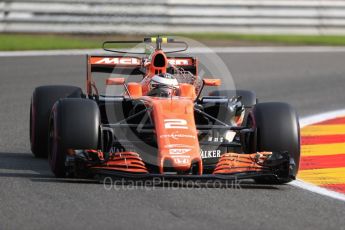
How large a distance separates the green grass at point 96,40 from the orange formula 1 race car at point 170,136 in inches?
413

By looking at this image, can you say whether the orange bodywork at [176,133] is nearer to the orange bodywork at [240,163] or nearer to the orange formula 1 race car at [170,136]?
the orange formula 1 race car at [170,136]

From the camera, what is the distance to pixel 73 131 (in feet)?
27.2

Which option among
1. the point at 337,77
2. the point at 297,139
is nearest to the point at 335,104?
the point at 337,77

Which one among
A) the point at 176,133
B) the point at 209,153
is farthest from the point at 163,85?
the point at 176,133

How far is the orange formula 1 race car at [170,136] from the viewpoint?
8.02 meters

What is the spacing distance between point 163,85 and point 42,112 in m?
1.30

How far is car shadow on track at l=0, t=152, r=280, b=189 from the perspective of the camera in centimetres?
815

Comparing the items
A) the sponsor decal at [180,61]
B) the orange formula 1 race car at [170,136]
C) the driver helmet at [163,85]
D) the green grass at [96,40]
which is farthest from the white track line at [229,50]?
the driver helmet at [163,85]

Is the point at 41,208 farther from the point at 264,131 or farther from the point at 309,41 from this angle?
the point at 309,41

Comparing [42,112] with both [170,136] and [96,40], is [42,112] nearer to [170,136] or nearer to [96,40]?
[170,136]

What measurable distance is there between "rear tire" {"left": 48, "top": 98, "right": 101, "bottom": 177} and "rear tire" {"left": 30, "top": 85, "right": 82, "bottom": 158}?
4.47 ft

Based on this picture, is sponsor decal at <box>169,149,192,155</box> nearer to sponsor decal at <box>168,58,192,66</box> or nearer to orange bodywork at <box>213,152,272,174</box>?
orange bodywork at <box>213,152,272,174</box>

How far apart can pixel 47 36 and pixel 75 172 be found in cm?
1329

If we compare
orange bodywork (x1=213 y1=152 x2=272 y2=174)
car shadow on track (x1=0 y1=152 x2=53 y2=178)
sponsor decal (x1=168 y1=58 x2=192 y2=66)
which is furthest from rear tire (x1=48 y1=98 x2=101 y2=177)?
sponsor decal (x1=168 y1=58 x2=192 y2=66)
